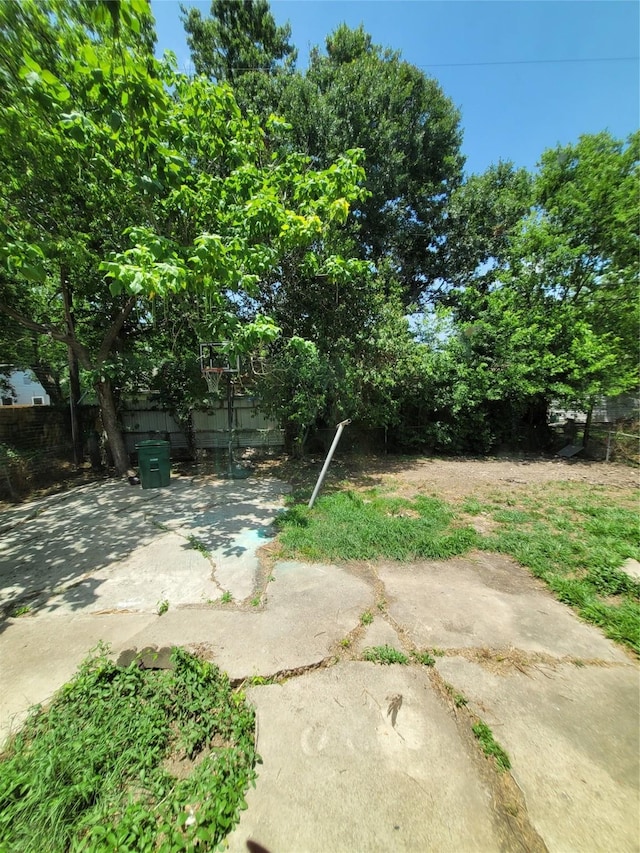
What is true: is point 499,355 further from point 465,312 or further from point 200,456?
point 200,456

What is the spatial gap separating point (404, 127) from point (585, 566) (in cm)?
1207

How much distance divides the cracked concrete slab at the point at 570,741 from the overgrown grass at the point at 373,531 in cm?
152

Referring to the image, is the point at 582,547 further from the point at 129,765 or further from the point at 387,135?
the point at 387,135

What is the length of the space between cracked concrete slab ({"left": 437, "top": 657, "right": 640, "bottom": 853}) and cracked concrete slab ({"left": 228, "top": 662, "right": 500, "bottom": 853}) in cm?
23

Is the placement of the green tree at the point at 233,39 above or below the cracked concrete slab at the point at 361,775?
above

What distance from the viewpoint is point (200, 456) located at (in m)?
9.18

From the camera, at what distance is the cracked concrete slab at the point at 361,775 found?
4.45ft

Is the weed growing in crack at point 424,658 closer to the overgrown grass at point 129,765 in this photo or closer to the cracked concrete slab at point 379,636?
the cracked concrete slab at point 379,636

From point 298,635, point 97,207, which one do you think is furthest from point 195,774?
point 97,207

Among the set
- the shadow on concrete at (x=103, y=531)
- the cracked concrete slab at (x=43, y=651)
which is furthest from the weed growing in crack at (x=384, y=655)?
the shadow on concrete at (x=103, y=531)

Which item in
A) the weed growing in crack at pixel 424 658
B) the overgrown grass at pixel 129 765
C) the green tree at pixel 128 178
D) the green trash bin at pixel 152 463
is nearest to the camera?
the overgrown grass at pixel 129 765

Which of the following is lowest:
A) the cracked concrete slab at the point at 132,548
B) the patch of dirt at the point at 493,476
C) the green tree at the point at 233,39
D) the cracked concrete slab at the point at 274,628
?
the cracked concrete slab at the point at 274,628

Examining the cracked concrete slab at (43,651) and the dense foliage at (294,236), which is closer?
the cracked concrete slab at (43,651)

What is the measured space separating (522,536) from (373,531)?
1759 millimetres
